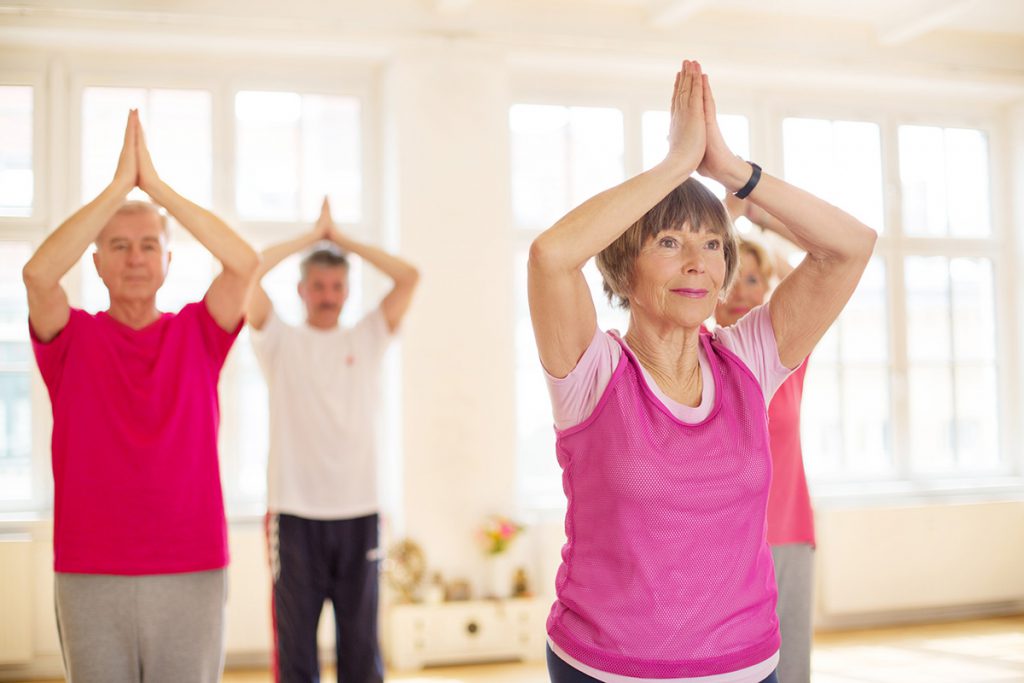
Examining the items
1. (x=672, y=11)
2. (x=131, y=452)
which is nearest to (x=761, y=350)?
(x=131, y=452)

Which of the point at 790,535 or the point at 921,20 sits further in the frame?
the point at 921,20

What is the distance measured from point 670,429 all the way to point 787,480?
1.19 metres

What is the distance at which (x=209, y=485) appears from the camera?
6.71 ft

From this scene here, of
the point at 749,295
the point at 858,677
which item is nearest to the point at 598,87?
the point at 749,295

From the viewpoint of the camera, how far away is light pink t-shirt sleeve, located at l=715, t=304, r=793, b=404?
1.47 meters

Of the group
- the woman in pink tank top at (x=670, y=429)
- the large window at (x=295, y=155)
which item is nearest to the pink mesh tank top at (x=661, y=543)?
the woman in pink tank top at (x=670, y=429)

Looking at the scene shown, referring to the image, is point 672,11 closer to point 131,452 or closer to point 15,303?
point 15,303

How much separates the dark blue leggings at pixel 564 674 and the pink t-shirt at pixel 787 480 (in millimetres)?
1027

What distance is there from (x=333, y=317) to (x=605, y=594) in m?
2.21

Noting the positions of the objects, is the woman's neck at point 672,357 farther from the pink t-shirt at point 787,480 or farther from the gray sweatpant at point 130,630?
the gray sweatpant at point 130,630

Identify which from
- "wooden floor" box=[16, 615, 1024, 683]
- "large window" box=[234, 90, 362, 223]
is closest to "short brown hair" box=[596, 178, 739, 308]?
"wooden floor" box=[16, 615, 1024, 683]

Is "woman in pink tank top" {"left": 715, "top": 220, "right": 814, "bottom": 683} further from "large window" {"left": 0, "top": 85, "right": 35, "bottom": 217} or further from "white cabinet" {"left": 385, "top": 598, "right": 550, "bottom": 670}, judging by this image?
"large window" {"left": 0, "top": 85, "right": 35, "bottom": 217}

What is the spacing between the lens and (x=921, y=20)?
480 cm

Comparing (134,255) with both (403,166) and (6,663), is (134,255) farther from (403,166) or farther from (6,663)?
(6,663)
